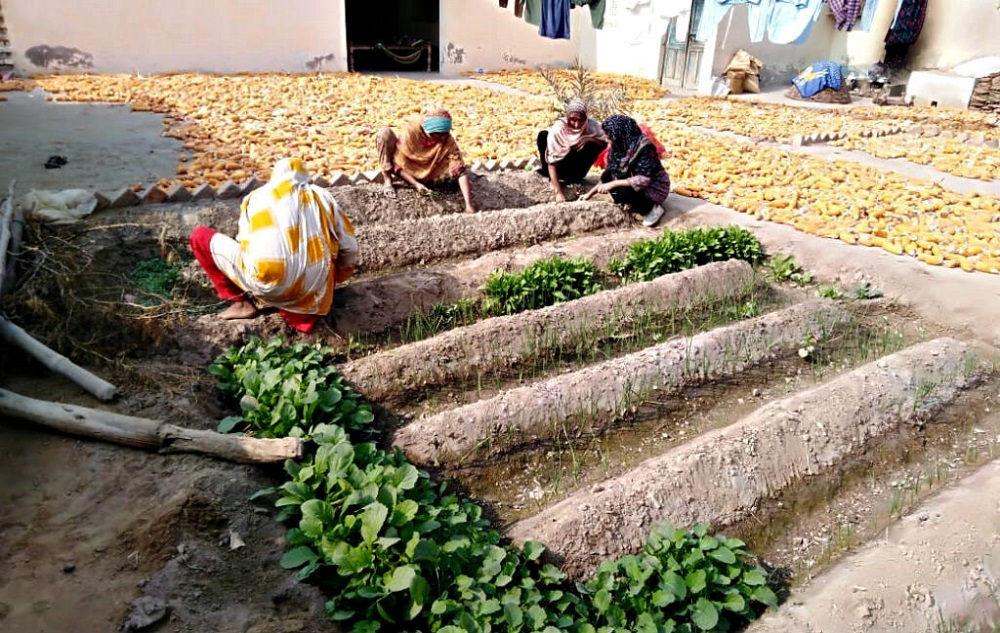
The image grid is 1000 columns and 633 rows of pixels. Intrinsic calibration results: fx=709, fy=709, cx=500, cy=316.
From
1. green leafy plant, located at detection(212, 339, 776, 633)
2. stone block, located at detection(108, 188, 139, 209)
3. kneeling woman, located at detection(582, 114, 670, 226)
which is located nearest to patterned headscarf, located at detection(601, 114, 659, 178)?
kneeling woman, located at detection(582, 114, 670, 226)

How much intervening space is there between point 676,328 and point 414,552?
9.70 ft

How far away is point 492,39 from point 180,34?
21.8ft

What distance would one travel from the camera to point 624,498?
305cm

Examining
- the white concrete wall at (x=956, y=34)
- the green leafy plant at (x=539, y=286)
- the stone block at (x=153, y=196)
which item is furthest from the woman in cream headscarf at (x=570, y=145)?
the white concrete wall at (x=956, y=34)

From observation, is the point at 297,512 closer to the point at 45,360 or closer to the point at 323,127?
the point at 45,360

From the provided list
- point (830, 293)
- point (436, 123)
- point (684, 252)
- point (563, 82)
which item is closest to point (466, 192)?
point (436, 123)

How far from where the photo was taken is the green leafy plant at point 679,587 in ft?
8.27

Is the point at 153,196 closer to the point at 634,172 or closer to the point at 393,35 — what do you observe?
the point at 634,172

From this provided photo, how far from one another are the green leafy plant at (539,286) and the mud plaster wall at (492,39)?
39.6 ft

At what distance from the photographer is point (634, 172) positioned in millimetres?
6371

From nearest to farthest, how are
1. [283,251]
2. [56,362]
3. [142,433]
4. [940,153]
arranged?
[142,433] < [56,362] < [283,251] < [940,153]

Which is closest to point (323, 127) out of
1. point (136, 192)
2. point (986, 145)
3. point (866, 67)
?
point (136, 192)

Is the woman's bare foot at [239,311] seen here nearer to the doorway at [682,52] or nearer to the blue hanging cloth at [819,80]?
the doorway at [682,52]

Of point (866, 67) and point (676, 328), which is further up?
point (866, 67)
